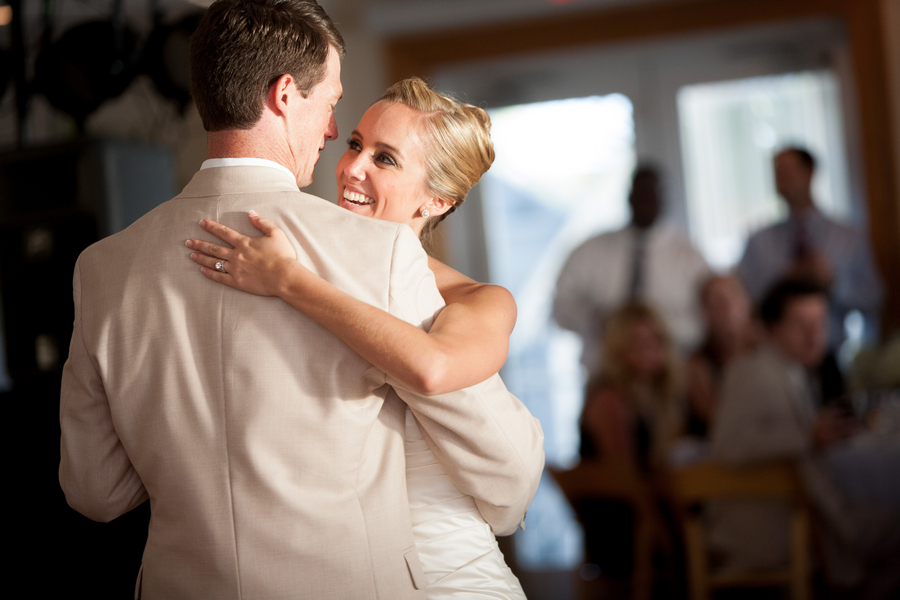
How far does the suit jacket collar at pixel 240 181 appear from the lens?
1.13m

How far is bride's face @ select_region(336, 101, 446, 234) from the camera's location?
4.96 feet

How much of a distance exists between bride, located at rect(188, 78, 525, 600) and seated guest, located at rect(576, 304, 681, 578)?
2.39 meters

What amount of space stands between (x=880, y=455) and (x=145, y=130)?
3.98 metres

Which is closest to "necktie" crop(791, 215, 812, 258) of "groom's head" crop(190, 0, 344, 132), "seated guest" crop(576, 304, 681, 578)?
"seated guest" crop(576, 304, 681, 578)

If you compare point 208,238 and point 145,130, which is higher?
point 145,130

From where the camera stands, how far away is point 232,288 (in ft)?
3.60

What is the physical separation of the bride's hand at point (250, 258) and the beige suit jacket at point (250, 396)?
0.02m

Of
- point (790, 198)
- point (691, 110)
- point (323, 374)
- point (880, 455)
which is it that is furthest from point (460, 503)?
point (691, 110)

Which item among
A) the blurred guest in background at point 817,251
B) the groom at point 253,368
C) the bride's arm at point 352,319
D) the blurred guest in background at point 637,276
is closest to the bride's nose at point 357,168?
the groom at point 253,368

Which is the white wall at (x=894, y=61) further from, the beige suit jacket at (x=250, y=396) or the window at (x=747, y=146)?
the beige suit jacket at (x=250, y=396)

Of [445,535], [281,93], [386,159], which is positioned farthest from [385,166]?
[445,535]

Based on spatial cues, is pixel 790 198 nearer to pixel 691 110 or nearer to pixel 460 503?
pixel 691 110

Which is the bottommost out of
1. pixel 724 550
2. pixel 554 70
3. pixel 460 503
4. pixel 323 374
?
pixel 724 550

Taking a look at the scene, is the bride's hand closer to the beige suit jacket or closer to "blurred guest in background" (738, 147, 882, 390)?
the beige suit jacket
